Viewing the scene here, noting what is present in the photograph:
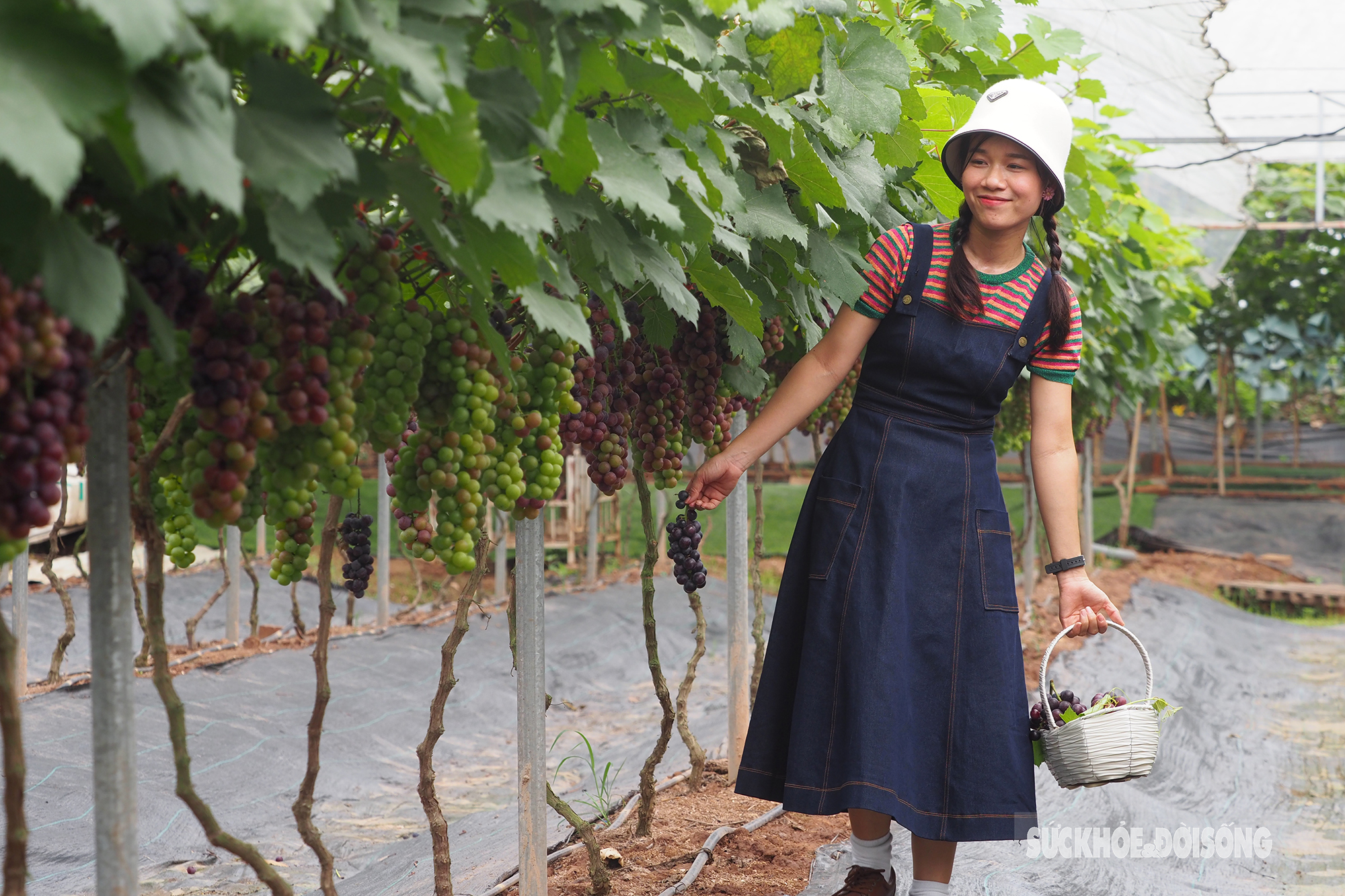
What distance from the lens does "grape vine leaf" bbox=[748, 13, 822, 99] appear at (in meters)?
1.91

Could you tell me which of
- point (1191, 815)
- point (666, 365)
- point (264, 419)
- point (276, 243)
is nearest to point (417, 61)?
point (276, 243)

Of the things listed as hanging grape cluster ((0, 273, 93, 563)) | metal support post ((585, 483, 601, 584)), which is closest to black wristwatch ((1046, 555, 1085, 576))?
hanging grape cluster ((0, 273, 93, 563))

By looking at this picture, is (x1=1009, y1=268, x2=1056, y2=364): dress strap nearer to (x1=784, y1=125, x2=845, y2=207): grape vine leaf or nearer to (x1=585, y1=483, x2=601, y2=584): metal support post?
(x1=784, y1=125, x2=845, y2=207): grape vine leaf

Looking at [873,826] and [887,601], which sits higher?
[887,601]

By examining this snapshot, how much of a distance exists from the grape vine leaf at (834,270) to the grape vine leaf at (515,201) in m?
1.04

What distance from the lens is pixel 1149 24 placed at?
19.1 feet

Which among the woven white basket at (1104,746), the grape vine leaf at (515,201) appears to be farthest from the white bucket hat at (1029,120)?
the grape vine leaf at (515,201)

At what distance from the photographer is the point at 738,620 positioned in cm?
343

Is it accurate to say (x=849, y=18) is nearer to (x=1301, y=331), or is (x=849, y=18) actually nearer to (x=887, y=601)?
(x=887, y=601)

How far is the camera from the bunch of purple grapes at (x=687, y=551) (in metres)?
2.77

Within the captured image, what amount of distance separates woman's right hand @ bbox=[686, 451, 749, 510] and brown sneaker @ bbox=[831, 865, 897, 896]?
0.75 m

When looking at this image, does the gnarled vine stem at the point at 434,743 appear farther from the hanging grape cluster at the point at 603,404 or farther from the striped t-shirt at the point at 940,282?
the striped t-shirt at the point at 940,282

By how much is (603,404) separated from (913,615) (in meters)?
0.68

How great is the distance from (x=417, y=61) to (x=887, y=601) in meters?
1.38
